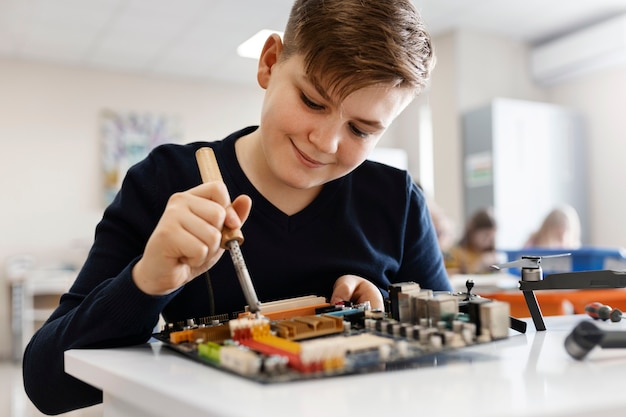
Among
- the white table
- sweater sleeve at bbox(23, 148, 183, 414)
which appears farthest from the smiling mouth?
the white table

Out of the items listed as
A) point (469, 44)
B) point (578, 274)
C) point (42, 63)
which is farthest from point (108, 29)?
point (578, 274)

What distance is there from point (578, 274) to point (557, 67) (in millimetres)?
4654

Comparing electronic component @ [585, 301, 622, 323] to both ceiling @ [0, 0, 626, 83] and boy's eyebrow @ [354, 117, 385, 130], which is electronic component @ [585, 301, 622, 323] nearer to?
boy's eyebrow @ [354, 117, 385, 130]

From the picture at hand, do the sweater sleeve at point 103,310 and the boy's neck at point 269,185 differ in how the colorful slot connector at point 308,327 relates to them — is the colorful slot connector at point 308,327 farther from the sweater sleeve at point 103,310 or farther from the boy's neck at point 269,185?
the boy's neck at point 269,185

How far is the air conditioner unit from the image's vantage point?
441cm

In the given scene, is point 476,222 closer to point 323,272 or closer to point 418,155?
point 418,155

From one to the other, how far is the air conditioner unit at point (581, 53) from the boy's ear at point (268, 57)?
426 centimetres

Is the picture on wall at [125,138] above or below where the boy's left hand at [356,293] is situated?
above

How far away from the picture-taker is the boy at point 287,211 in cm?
63

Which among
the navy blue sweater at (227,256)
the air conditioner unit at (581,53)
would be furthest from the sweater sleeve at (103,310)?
the air conditioner unit at (581,53)

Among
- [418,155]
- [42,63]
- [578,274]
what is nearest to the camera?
[578,274]

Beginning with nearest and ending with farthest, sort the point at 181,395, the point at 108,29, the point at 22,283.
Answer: the point at 181,395 < the point at 108,29 < the point at 22,283

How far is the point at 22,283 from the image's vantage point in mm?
4625

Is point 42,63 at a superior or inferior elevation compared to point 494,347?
superior
